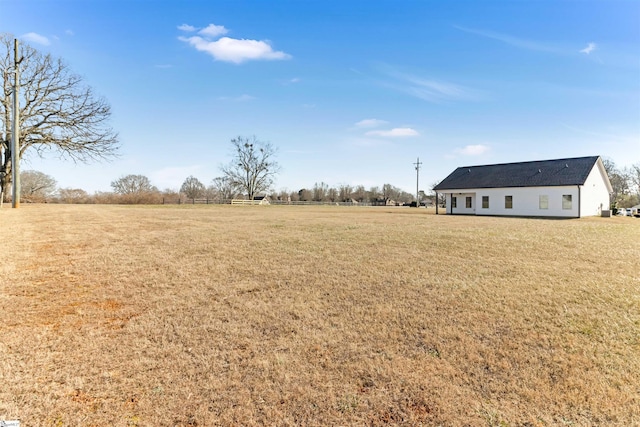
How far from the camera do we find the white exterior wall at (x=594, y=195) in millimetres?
26739

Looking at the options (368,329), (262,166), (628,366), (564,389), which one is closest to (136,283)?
(368,329)

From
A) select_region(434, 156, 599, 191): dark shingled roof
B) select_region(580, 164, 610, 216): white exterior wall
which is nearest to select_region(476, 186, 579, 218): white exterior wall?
select_region(434, 156, 599, 191): dark shingled roof

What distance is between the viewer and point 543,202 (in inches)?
1094

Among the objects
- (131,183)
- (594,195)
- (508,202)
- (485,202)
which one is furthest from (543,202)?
(131,183)

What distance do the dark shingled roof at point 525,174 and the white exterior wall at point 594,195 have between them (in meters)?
0.90

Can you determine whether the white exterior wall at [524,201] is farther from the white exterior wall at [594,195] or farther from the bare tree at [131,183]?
the bare tree at [131,183]

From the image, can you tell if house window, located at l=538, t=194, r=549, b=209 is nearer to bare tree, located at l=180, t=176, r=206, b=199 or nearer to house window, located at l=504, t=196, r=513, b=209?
house window, located at l=504, t=196, r=513, b=209

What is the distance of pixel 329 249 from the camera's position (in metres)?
8.51

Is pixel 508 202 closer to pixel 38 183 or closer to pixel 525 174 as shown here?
pixel 525 174

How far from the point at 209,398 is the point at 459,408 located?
2238 millimetres

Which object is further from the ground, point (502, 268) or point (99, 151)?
point (99, 151)

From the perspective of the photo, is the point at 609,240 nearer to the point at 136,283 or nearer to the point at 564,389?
the point at 564,389

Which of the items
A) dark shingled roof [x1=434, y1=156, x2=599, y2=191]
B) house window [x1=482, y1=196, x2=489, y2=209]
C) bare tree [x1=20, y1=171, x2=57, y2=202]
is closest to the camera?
dark shingled roof [x1=434, y1=156, x2=599, y2=191]

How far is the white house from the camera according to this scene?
87.8ft
